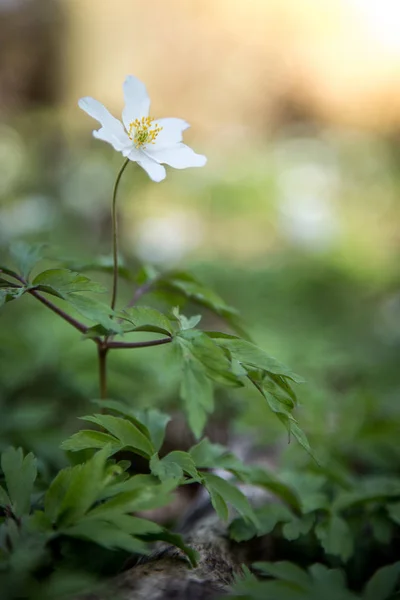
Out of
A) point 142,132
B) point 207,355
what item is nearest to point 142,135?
point 142,132

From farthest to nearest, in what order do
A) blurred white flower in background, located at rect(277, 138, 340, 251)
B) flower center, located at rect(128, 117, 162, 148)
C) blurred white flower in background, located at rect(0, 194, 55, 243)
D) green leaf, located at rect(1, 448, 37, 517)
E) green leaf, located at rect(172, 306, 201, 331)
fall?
blurred white flower in background, located at rect(277, 138, 340, 251), blurred white flower in background, located at rect(0, 194, 55, 243), flower center, located at rect(128, 117, 162, 148), green leaf, located at rect(172, 306, 201, 331), green leaf, located at rect(1, 448, 37, 517)

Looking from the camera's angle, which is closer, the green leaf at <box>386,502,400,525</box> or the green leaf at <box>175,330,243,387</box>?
the green leaf at <box>175,330,243,387</box>

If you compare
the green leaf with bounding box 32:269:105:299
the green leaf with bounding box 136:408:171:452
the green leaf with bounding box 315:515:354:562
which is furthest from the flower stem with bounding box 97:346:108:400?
the green leaf with bounding box 315:515:354:562

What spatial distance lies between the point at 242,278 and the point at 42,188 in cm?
270

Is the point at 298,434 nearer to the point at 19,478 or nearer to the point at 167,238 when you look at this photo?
the point at 19,478

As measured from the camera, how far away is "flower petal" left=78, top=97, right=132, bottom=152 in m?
1.20

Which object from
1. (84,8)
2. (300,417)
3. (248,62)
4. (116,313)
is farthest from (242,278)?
(84,8)

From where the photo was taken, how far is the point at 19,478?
1128 millimetres

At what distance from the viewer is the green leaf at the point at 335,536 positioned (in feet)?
4.63

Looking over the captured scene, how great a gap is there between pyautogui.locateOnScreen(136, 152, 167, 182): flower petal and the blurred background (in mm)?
495

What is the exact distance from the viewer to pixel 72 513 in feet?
3.42

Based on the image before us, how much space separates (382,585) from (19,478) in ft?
2.72

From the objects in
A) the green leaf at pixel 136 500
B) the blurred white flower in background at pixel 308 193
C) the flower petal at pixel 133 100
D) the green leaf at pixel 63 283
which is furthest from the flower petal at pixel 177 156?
the blurred white flower in background at pixel 308 193

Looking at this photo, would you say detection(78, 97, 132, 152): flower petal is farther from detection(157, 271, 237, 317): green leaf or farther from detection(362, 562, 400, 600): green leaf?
detection(362, 562, 400, 600): green leaf
